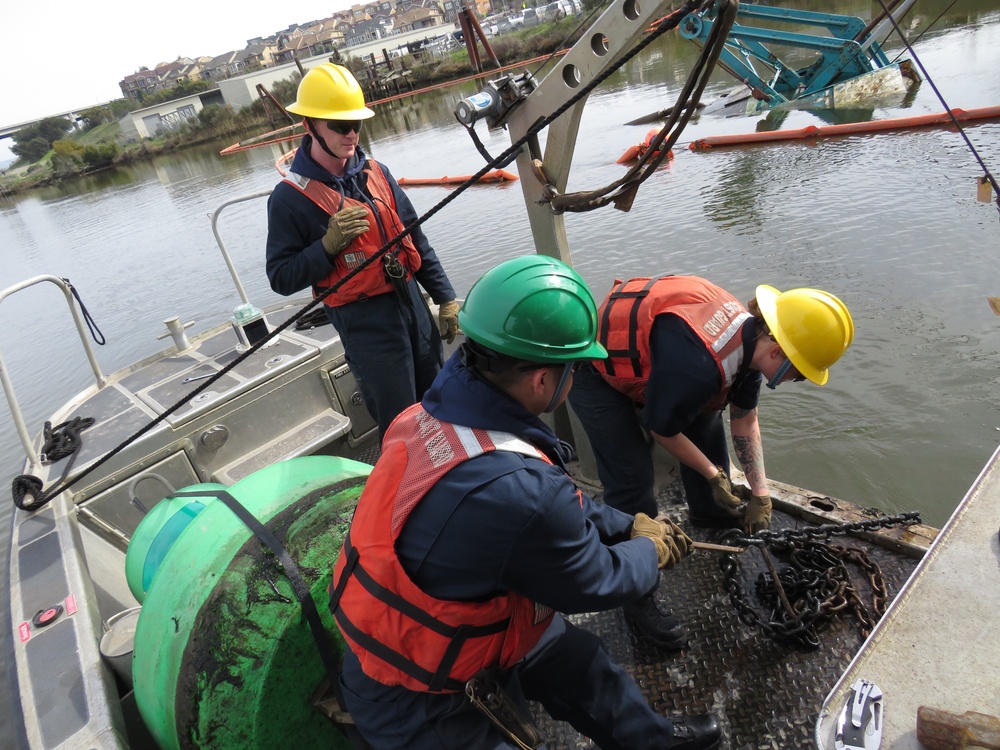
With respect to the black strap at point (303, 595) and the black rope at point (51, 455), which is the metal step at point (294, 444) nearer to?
the black rope at point (51, 455)

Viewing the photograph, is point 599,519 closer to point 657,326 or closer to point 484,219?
point 657,326

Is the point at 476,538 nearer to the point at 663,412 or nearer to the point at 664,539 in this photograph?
the point at 664,539

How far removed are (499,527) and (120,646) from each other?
1922mm

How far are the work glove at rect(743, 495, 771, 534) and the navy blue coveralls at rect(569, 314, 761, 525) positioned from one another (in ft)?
0.76

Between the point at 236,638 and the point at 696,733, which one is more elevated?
the point at 236,638

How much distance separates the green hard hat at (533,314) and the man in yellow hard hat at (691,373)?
0.76m

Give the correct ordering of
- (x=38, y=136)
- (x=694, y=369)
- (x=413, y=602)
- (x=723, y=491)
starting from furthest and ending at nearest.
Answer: (x=38, y=136), (x=723, y=491), (x=694, y=369), (x=413, y=602)

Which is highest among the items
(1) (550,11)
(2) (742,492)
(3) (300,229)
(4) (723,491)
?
(1) (550,11)

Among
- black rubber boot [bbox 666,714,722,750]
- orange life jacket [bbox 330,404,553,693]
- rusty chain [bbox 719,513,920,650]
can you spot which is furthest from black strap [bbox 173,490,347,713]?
rusty chain [bbox 719,513,920,650]

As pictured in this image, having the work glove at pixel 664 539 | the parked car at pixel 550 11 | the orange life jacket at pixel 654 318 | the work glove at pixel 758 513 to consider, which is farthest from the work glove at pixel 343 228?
the parked car at pixel 550 11

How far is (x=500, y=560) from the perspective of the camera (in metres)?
1.42

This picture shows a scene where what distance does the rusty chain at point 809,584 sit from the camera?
2471mm

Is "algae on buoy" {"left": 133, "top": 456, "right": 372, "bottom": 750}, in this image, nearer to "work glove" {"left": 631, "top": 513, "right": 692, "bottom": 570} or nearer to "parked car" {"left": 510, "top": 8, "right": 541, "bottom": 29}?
"work glove" {"left": 631, "top": 513, "right": 692, "bottom": 570}

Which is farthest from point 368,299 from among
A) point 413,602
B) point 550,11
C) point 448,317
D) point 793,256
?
point 550,11
